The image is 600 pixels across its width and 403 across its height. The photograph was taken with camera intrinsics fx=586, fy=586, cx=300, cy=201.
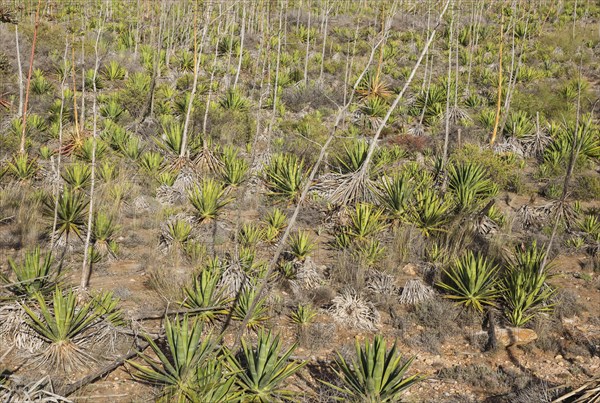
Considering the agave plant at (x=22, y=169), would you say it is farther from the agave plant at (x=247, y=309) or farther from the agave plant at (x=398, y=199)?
the agave plant at (x=398, y=199)

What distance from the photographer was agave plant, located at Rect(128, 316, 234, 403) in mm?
4885

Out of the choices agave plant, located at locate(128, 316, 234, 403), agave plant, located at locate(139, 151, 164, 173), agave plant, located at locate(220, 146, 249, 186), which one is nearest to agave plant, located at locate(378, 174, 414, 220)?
agave plant, located at locate(220, 146, 249, 186)

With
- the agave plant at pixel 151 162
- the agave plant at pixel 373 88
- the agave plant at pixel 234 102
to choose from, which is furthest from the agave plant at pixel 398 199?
the agave plant at pixel 373 88

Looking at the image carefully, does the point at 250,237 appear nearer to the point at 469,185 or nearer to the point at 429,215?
the point at 429,215

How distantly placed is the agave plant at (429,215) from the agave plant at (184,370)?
468 cm

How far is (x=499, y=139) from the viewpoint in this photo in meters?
14.3

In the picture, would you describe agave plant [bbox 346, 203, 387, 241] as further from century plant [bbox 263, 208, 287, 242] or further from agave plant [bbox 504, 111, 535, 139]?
agave plant [bbox 504, 111, 535, 139]

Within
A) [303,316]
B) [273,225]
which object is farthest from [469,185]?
[303,316]

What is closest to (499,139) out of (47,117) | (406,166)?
(406,166)

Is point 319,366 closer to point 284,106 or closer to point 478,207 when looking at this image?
point 478,207

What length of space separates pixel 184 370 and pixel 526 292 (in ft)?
14.1

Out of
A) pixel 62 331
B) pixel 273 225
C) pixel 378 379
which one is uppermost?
pixel 378 379

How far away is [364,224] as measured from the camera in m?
8.83

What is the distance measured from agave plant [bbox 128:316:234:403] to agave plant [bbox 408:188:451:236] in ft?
15.4
